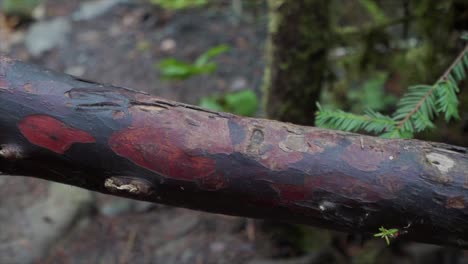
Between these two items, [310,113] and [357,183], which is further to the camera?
[310,113]

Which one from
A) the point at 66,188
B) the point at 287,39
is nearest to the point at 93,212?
the point at 66,188

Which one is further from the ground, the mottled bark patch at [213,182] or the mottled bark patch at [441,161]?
the mottled bark patch at [441,161]

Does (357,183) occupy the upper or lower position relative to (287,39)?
lower

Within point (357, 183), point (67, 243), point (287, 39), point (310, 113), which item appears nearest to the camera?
point (357, 183)

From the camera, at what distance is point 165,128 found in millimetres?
1049

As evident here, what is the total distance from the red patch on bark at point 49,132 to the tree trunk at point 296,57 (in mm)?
1307

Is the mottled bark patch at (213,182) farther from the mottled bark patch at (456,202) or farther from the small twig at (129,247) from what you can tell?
the small twig at (129,247)

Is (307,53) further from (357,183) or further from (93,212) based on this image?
(93,212)

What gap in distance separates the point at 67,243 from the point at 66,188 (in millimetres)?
397

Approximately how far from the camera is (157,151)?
1042 millimetres

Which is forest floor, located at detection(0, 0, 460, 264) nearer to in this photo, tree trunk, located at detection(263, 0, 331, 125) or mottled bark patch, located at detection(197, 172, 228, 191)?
tree trunk, located at detection(263, 0, 331, 125)

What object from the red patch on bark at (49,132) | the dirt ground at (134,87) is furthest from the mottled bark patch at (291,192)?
the dirt ground at (134,87)

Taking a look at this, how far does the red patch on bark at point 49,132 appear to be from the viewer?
3.42 feet

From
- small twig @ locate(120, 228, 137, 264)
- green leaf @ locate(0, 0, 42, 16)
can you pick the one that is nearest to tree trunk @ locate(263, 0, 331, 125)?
small twig @ locate(120, 228, 137, 264)
